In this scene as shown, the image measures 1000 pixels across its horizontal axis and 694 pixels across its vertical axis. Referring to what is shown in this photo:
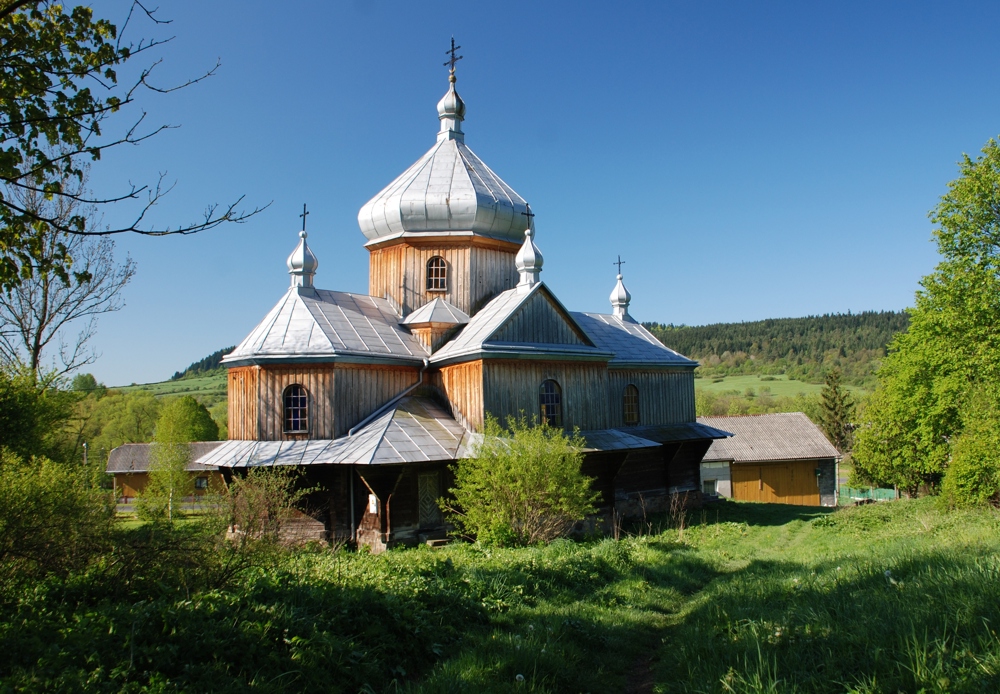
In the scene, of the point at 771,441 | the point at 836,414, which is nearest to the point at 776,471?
the point at 771,441

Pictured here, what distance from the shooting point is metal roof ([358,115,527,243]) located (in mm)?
19000

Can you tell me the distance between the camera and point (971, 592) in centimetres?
527

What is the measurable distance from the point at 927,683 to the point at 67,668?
17.8ft

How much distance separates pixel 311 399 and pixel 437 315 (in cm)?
416

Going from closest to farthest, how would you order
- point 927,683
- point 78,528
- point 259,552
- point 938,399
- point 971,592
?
point 927,683
point 971,592
point 78,528
point 259,552
point 938,399

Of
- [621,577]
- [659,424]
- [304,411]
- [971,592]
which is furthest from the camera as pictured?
[659,424]

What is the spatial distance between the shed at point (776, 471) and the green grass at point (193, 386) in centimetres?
6987

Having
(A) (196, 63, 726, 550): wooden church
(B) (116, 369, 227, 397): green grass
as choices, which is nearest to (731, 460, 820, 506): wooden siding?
(A) (196, 63, 726, 550): wooden church

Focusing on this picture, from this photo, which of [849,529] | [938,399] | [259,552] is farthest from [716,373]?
[259,552]

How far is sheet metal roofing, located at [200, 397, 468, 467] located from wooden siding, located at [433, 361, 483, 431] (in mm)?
298

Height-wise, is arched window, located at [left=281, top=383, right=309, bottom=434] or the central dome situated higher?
the central dome

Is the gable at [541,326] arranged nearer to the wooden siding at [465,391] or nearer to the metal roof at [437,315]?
the wooden siding at [465,391]

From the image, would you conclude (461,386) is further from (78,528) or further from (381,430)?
(78,528)

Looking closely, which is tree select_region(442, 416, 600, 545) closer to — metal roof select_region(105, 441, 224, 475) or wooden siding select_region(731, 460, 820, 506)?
wooden siding select_region(731, 460, 820, 506)
